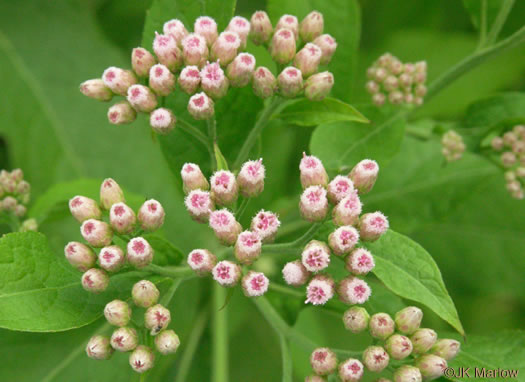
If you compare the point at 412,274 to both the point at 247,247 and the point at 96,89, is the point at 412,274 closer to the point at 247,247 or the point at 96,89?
the point at 247,247

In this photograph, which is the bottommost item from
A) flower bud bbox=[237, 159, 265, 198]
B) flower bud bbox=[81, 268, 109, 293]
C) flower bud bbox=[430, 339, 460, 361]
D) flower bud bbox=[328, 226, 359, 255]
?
flower bud bbox=[430, 339, 460, 361]

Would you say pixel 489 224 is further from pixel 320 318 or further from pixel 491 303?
pixel 320 318

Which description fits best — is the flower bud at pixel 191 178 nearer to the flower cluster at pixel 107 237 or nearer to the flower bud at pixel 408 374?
the flower cluster at pixel 107 237

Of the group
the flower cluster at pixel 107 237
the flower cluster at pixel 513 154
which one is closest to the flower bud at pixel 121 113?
the flower cluster at pixel 107 237

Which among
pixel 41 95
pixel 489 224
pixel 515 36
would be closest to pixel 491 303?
pixel 489 224

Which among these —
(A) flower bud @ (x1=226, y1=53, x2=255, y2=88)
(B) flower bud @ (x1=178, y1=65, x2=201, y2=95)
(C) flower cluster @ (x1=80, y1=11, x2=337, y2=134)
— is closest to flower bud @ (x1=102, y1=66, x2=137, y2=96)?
(C) flower cluster @ (x1=80, y1=11, x2=337, y2=134)

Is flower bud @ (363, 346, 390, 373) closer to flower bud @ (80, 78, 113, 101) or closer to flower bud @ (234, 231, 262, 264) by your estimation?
flower bud @ (234, 231, 262, 264)

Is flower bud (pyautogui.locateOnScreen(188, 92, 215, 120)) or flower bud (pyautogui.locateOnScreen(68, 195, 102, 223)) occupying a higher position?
flower bud (pyautogui.locateOnScreen(188, 92, 215, 120))

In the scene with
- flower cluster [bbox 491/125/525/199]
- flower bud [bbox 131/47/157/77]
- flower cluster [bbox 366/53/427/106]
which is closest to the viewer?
flower bud [bbox 131/47/157/77]
